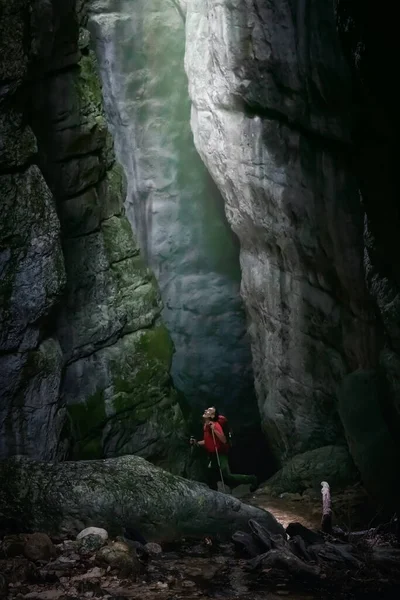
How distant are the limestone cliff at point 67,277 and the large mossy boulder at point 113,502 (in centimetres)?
238

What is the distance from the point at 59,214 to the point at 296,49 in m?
4.57

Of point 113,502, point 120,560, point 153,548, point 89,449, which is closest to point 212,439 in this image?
point 89,449

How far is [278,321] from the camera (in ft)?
45.4

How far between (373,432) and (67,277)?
17.8ft

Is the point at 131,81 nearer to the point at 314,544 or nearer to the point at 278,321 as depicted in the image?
the point at 278,321

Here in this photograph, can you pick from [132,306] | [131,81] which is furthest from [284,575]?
[131,81]

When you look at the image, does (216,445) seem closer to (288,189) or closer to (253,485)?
(253,485)

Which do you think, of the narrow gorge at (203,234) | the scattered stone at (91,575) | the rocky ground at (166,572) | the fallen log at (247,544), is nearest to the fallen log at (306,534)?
the rocky ground at (166,572)

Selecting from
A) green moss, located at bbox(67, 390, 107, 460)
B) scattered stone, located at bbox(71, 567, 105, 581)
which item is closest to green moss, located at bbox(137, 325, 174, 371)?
green moss, located at bbox(67, 390, 107, 460)

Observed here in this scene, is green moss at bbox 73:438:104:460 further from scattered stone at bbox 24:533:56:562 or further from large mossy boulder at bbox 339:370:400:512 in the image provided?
scattered stone at bbox 24:533:56:562

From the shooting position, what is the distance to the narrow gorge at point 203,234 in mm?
9852

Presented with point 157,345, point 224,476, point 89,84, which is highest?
point 89,84

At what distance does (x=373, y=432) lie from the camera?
10.3 metres

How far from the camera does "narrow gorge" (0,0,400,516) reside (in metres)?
9.85
